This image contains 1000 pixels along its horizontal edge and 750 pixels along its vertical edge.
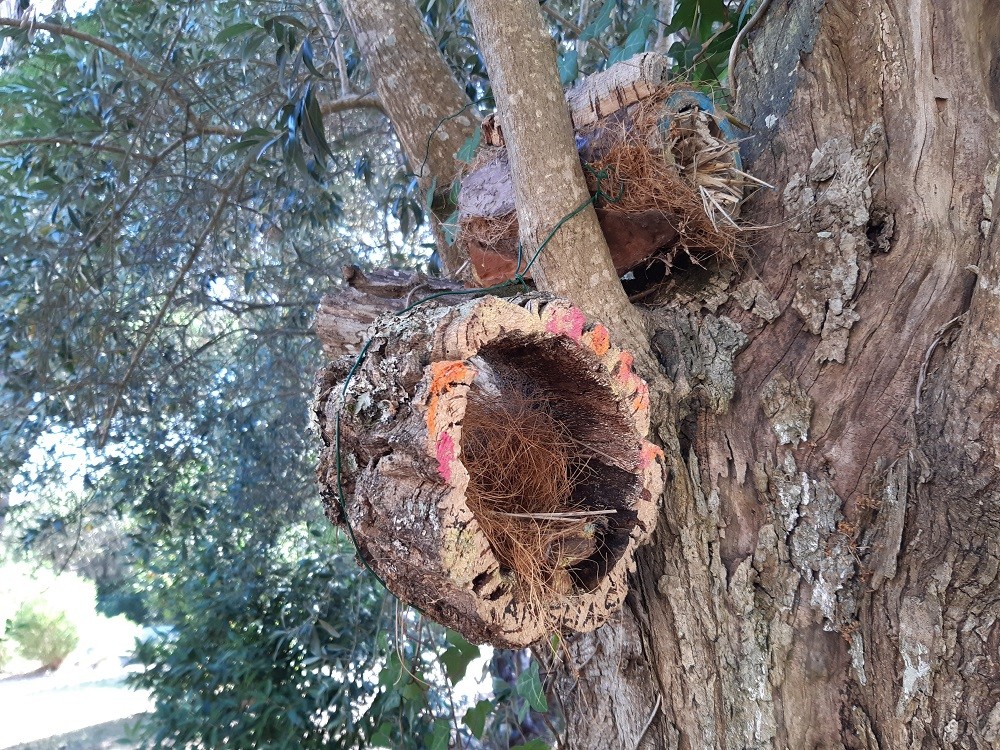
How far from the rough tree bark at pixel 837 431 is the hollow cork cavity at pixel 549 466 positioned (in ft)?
0.46

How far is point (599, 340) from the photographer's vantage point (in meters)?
1.07

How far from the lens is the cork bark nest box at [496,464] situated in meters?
0.94

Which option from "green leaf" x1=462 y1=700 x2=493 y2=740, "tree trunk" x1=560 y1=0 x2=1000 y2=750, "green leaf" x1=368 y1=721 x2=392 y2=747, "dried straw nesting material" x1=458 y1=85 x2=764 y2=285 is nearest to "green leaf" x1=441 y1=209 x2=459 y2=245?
"dried straw nesting material" x1=458 y1=85 x2=764 y2=285

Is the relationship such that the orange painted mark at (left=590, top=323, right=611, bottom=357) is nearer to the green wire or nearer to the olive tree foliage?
the green wire

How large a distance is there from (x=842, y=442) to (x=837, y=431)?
0.06 feet

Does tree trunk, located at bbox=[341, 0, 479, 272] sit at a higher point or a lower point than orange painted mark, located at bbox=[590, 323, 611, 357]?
higher

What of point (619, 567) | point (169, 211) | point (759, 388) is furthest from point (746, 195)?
point (169, 211)

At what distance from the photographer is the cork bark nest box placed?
0.94 m

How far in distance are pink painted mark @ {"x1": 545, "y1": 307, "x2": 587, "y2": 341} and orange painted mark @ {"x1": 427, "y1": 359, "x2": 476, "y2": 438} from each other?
5.5 inches

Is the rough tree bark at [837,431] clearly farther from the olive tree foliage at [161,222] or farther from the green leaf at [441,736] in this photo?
the olive tree foliage at [161,222]

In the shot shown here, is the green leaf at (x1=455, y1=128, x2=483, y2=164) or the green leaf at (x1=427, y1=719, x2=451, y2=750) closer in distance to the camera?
the green leaf at (x1=455, y1=128, x2=483, y2=164)

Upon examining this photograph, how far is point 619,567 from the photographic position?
113 cm

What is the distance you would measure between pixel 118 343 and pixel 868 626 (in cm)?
282

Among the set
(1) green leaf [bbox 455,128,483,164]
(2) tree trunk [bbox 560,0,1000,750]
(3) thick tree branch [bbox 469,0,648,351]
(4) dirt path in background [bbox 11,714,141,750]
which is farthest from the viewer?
(4) dirt path in background [bbox 11,714,141,750]
